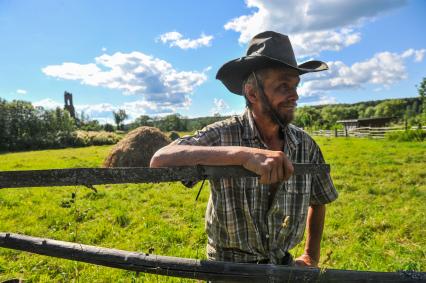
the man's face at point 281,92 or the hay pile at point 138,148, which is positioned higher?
the man's face at point 281,92

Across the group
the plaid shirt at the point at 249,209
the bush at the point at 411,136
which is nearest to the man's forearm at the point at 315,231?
the plaid shirt at the point at 249,209

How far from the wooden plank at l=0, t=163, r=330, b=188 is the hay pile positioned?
47.2ft

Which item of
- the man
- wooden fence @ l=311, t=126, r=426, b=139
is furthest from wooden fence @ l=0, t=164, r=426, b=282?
wooden fence @ l=311, t=126, r=426, b=139

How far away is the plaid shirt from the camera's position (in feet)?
7.93

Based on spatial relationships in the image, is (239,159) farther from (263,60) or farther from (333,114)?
(333,114)

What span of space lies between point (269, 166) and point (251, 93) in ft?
3.86

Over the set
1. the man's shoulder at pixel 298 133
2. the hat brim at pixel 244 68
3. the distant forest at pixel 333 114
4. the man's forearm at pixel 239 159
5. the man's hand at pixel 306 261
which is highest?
the distant forest at pixel 333 114

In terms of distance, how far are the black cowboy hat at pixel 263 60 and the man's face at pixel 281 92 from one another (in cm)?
8

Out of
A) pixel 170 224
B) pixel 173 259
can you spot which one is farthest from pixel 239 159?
pixel 170 224

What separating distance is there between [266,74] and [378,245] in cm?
489

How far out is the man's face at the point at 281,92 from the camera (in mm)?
2578

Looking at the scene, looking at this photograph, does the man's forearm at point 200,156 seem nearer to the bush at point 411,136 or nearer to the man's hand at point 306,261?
the man's hand at point 306,261

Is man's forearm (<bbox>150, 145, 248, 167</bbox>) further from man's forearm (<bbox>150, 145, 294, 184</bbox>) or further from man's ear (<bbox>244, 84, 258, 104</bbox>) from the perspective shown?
man's ear (<bbox>244, 84, 258, 104</bbox>)

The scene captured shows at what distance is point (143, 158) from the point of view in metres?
16.0
